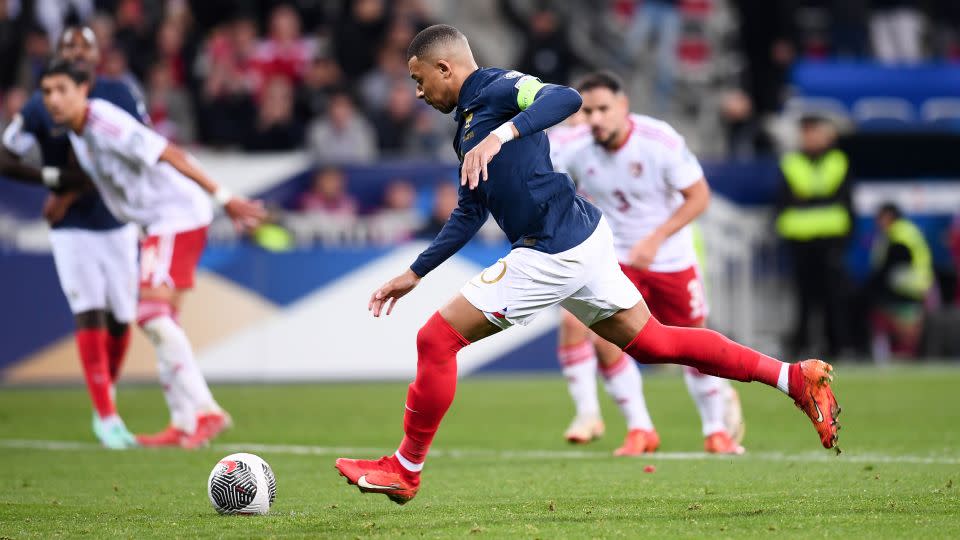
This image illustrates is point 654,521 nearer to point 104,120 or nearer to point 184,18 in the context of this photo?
point 104,120

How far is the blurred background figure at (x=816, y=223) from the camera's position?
17594 mm

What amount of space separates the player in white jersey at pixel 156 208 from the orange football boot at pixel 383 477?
3.40m

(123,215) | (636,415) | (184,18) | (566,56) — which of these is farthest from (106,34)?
(636,415)

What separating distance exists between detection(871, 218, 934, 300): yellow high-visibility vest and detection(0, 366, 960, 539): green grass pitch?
434 cm

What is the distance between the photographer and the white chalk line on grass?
8.70 meters

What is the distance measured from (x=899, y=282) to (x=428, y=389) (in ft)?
41.7

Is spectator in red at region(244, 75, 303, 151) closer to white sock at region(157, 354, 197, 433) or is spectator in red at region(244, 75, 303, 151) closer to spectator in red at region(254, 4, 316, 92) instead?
spectator in red at region(254, 4, 316, 92)

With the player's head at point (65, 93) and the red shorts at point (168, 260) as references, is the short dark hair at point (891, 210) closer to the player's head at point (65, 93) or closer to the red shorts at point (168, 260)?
the red shorts at point (168, 260)

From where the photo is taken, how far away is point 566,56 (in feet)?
64.1

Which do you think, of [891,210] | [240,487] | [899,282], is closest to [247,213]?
[240,487]

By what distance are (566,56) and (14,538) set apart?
14.2m

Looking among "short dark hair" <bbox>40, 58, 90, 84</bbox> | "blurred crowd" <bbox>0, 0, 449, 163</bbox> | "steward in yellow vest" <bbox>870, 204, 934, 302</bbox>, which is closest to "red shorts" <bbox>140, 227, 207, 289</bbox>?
"short dark hair" <bbox>40, 58, 90, 84</bbox>

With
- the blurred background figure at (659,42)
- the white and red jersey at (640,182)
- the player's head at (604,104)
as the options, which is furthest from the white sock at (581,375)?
the blurred background figure at (659,42)

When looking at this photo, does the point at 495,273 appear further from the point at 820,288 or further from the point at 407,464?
the point at 820,288
